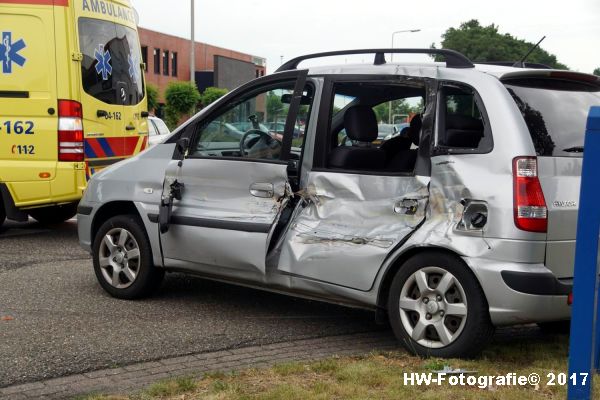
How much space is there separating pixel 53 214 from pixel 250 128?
5975 millimetres

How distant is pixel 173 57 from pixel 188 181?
195ft

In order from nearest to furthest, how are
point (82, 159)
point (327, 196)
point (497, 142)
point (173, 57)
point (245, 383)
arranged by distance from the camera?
point (245, 383)
point (497, 142)
point (327, 196)
point (82, 159)
point (173, 57)

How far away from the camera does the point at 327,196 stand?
5.47 meters

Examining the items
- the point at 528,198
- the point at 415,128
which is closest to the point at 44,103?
the point at 415,128

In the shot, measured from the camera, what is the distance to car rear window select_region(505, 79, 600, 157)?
4820 millimetres

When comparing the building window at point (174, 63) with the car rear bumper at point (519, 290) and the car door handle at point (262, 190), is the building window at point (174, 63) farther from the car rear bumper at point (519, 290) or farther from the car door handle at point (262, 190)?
the car rear bumper at point (519, 290)

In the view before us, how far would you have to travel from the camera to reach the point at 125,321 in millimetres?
5953

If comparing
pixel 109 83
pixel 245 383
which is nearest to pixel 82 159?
pixel 109 83

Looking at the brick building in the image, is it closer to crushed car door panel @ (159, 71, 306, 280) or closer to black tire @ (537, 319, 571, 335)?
crushed car door panel @ (159, 71, 306, 280)

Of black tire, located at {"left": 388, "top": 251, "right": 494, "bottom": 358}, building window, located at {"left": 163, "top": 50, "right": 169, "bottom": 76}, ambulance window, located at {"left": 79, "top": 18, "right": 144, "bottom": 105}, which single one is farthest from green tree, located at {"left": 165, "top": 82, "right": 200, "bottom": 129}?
black tire, located at {"left": 388, "top": 251, "right": 494, "bottom": 358}

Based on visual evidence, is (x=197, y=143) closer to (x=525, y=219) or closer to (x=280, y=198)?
(x=280, y=198)

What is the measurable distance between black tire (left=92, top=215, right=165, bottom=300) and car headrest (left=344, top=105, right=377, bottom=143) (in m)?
1.85

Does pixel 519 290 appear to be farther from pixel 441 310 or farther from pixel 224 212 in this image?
pixel 224 212

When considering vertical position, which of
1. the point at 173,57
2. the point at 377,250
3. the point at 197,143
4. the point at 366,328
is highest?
the point at 173,57
